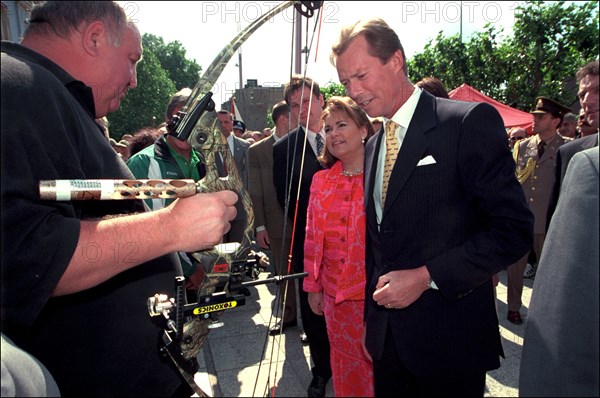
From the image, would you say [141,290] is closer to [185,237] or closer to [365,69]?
[185,237]

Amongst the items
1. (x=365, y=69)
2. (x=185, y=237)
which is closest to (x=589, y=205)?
(x=185, y=237)

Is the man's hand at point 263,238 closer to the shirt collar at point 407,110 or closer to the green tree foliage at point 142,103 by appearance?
the shirt collar at point 407,110

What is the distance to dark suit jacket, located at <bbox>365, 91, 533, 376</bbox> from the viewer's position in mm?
1413

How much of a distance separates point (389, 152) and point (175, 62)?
40886mm

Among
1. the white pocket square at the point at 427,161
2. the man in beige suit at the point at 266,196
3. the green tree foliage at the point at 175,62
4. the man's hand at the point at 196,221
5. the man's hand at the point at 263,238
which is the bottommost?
the man's hand at the point at 263,238

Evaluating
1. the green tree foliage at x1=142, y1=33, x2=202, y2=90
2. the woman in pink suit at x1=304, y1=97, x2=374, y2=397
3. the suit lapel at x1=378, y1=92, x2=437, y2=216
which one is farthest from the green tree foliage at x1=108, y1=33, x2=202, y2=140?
the suit lapel at x1=378, y1=92, x2=437, y2=216

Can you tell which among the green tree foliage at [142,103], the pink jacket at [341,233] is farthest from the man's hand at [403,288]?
the green tree foliage at [142,103]

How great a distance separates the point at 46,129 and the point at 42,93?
106 mm

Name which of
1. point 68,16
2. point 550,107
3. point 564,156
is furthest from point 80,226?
point 550,107

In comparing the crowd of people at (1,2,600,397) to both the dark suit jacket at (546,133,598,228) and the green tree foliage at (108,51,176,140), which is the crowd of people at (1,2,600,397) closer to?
the dark suit jacket at (546,133,598,228)

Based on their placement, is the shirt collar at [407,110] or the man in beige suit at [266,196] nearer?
the shirt collar at [407,110]

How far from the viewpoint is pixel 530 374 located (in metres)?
0.86

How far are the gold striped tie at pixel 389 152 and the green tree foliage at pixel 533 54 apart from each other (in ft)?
56.8

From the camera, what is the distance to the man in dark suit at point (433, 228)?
4.66ft
